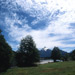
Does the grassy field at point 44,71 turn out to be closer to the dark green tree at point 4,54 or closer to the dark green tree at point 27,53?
the dark green tree at point 4,54

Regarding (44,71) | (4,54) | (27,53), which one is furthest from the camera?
(27,53)

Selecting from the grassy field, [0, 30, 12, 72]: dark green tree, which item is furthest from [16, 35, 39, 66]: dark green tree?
[0, 30, 12, 72]: dark green tree

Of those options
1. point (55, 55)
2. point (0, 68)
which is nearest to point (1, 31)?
point (0, 68)

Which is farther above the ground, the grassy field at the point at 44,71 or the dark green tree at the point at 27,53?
the dark green tree at the point at 27,53

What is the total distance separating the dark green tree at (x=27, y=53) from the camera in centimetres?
3712

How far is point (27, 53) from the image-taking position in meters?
38.4

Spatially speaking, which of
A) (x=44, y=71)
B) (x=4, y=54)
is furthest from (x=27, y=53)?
(x=44, y=71)

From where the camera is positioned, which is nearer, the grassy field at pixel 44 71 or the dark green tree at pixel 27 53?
the grassy field at pixel 44 71

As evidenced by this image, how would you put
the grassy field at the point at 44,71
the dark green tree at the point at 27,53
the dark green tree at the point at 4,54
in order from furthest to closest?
the dark green tree at the point at 27,53
the dark green tree at the point at 4,54
the grassy field at the point at 44,71

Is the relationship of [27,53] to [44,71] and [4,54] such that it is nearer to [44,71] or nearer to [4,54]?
[4,54]

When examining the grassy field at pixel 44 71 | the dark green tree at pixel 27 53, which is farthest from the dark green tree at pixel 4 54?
the dark green tree at pixel 27 53

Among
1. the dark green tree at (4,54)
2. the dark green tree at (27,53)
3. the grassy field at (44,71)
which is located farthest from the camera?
the dark green tree at (27,53)

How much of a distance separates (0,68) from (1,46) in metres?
4.27

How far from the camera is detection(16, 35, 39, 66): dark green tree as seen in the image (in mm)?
37125
